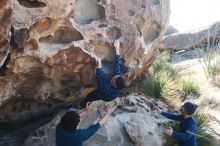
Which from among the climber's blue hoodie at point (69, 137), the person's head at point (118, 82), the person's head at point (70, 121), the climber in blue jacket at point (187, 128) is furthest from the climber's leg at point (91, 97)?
the person's head at point (70, 121)

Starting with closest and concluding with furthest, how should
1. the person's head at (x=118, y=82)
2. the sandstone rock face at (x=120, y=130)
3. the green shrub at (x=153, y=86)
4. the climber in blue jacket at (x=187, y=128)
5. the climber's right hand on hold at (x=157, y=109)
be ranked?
the climber in blue jacket at (x=187, y=128), the person's head at (x=118, y=82), the sandstone rock face at (x=120, y=130), the climber's right hand on hold at (x=157, y=109), the green shrub at (x=153, y=86)

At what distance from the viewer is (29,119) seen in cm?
866

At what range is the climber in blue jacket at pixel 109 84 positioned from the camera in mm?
7863

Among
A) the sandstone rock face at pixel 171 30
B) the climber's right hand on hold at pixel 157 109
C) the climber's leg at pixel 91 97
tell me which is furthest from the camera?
the sandstone rock face at pixel 171 30

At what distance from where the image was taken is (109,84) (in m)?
8.17

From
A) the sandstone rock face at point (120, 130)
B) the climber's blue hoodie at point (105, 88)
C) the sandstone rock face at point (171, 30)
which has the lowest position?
the sandstone rock face at point (171, 30)

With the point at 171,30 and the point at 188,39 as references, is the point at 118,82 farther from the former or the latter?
the point at 171,30

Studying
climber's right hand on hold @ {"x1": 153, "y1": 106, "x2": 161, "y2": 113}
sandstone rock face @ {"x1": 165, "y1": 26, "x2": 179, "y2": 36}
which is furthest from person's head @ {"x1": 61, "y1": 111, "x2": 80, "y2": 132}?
sandstone rock face @ {"x1": 165, "y1": 26, "x2": 179, "y2": 36}

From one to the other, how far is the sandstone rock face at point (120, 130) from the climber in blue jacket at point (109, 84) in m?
0.28

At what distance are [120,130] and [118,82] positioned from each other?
3.37 feet

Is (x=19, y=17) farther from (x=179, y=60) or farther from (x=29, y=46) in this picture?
(x=179, y=60)

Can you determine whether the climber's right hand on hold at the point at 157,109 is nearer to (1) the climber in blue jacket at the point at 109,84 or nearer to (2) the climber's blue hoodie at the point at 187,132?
(1) the climber in blue jacket at the point at 109,84

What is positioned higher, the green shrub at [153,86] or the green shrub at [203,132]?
the green shrub at [153,86]

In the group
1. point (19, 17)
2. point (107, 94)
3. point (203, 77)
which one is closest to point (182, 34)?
point (203, 77)
